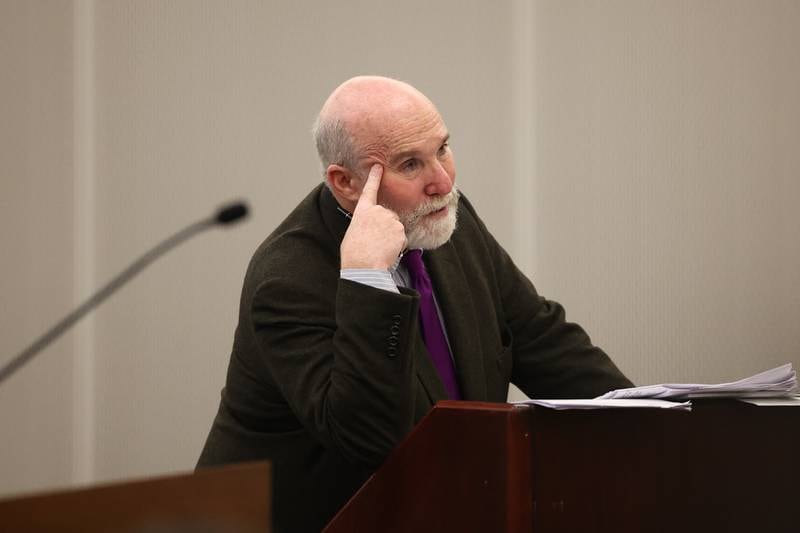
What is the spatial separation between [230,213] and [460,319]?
0.85 m

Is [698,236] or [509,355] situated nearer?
[509,355]

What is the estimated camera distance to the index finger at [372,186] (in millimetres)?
2055

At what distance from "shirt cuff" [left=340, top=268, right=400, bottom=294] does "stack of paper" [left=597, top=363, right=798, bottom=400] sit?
0.44m

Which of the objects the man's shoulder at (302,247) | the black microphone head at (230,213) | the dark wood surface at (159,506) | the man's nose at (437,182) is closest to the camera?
the dark wood surface at (159,506)

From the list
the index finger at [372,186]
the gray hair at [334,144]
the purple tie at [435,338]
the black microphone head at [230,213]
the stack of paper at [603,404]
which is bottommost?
the stack of paper at [603,404]

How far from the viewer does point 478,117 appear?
362cm

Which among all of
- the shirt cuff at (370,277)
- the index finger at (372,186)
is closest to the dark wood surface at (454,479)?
the shirt cuff at (370,277)

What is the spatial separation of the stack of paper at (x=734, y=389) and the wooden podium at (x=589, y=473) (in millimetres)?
24

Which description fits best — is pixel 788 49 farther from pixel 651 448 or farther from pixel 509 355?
pixel 651 448

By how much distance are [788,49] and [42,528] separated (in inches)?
130

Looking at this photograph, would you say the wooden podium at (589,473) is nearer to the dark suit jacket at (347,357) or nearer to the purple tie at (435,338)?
the dark suit jacket at (347,357)

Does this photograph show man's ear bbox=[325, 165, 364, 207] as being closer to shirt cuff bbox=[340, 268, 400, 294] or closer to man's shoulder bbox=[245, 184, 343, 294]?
man's shoulder bbox=[245, 184, 343, 294]

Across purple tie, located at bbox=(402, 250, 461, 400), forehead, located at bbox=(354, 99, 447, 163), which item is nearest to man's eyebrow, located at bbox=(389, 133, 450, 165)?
forehead, located at bbox=(354, 99, 447, 163)

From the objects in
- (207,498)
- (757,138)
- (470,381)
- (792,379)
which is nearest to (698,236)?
(757,138)
